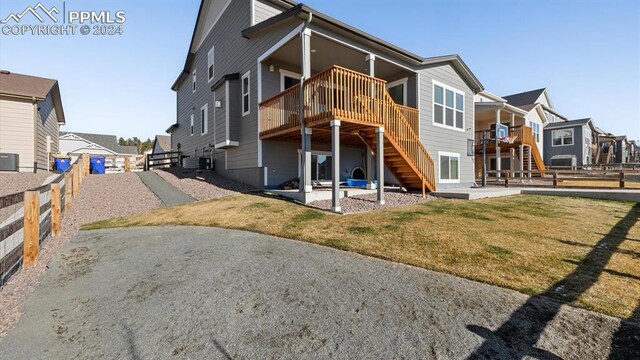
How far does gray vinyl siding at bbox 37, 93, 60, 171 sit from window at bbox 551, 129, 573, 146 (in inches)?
1797

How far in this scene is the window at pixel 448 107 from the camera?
14.3 meters

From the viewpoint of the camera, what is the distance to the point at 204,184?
13.3m

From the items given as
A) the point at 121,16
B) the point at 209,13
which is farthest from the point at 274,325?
the point at 209,13

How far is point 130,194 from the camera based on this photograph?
1149 centimetres

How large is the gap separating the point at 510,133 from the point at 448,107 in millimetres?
10402

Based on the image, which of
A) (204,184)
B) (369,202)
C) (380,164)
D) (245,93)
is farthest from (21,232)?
(245,93)

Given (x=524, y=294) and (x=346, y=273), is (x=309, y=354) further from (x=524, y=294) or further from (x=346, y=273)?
(x=524, y=294)

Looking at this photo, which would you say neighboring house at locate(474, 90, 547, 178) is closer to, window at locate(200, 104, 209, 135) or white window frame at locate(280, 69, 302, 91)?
white window frame at locate(280, 69, 302, 91)

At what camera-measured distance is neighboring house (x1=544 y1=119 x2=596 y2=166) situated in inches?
1188

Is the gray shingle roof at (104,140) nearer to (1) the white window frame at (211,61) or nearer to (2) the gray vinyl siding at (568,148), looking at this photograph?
(1) the white window frame at (211,61)

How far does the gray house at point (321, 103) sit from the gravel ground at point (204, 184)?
0.59 metres

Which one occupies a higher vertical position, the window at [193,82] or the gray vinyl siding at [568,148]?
the window at [193,82]

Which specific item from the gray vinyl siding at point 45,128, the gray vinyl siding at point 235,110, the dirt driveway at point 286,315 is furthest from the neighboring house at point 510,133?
the gray vinyl siding at point 45,128

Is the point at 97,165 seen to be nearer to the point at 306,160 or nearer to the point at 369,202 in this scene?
the point at 306,160
